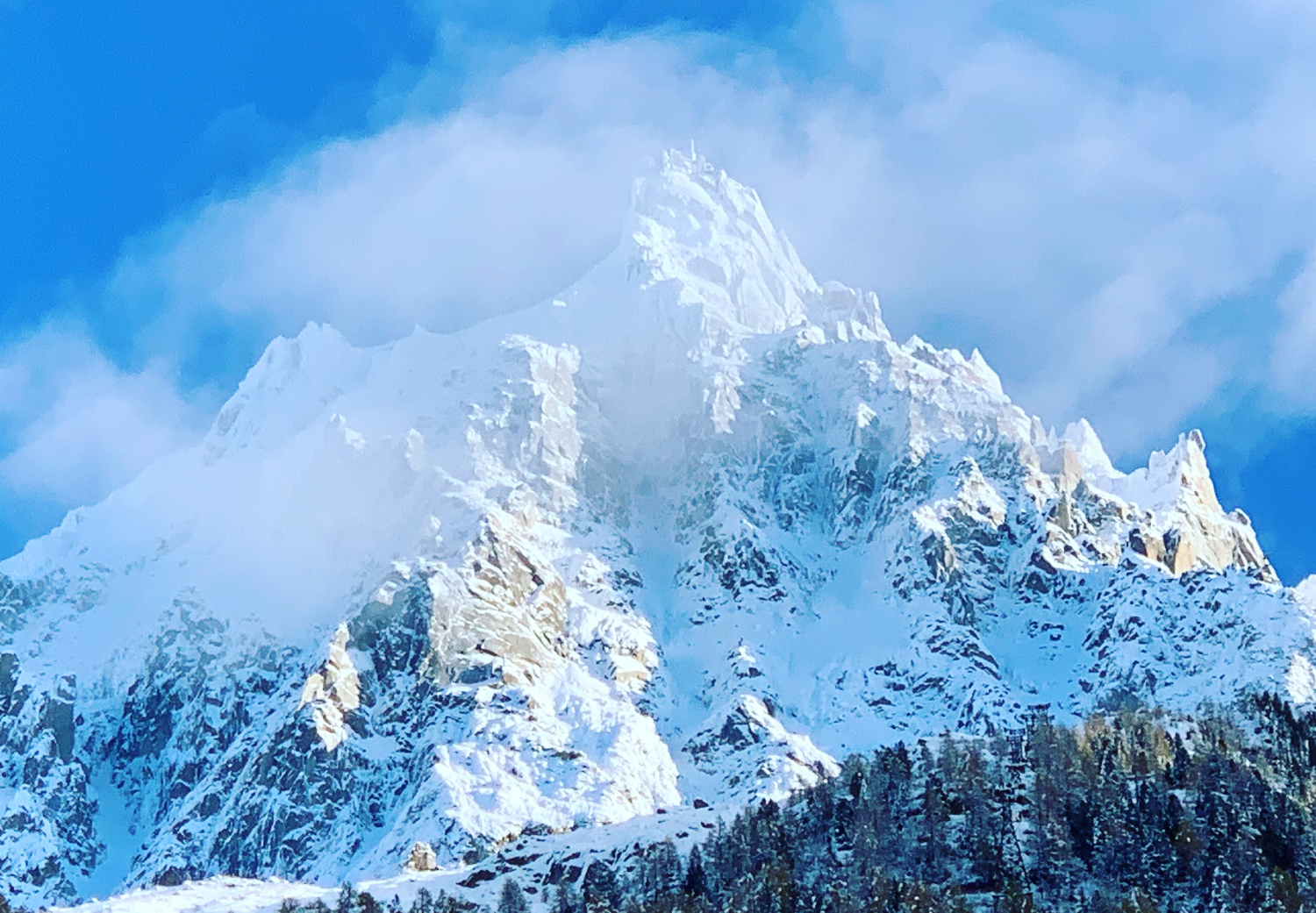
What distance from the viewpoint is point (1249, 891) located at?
640 feet

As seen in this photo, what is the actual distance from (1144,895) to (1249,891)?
1210cm

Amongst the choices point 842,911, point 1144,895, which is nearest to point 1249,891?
point 1144,895

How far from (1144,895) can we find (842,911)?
35124 mm

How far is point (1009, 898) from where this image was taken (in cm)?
19612

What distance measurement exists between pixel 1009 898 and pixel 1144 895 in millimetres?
15574

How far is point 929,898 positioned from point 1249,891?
37.7 meters

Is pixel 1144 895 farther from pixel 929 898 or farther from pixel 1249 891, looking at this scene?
pixel 929 898

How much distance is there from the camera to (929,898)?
192 metres

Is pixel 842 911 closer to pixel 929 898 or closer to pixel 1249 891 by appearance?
pixel 929 898

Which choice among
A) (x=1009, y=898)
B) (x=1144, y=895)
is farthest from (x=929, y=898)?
(x=1144, y=895)

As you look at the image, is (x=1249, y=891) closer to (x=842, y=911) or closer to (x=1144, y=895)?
(x=1144, y=895)

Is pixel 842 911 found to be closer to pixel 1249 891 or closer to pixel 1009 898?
pixel 1009 898

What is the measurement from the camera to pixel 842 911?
200 metres

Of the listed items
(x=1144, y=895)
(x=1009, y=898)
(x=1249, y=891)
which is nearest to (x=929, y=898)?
(x=1009, y=898)
